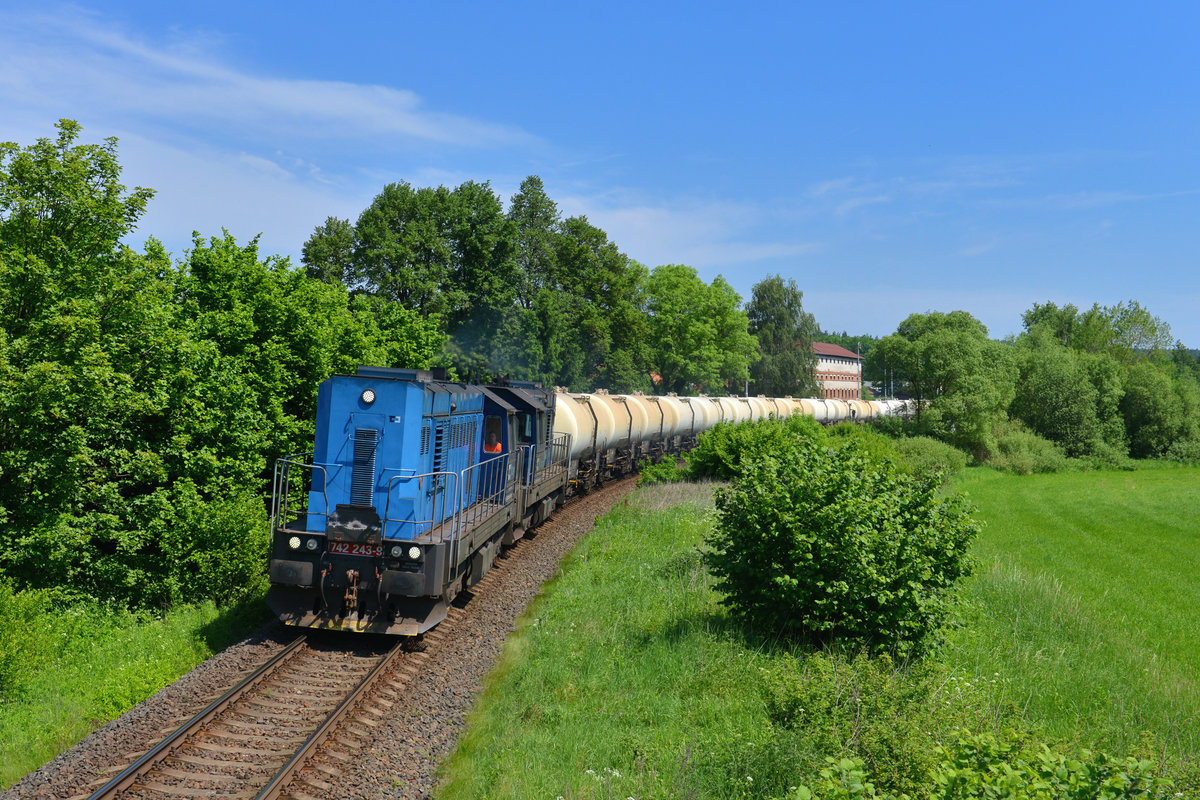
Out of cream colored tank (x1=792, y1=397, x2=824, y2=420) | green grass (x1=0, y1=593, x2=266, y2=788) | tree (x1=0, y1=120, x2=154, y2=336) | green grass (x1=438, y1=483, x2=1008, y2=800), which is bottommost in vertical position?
green grass (x1=0, y1=593, x2=266, y2=788)

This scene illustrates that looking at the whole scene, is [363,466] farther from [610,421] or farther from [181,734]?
[610,421]

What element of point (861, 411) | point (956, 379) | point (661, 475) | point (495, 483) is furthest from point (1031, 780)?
point (861, 411)

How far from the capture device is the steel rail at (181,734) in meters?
6.49

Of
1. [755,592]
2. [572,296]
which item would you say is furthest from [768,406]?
[755,592]

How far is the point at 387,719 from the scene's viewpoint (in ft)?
27.5

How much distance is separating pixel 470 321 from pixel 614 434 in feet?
80.9

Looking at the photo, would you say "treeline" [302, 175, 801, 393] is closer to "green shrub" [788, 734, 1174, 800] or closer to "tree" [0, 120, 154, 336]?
"tree" [0, 120, 154, 336]

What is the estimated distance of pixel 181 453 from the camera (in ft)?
45.4

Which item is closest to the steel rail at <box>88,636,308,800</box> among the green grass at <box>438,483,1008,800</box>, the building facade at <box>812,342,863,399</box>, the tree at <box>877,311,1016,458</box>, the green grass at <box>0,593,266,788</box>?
the green grass at <box>0,593,266,788</box>

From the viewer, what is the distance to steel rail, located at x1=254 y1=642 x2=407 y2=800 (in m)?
6.61

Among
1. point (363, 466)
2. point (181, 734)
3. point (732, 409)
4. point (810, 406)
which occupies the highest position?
point (810, 406)

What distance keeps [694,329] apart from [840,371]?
259 ft

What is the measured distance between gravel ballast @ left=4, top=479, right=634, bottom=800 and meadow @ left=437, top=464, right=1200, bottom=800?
1.09 ft

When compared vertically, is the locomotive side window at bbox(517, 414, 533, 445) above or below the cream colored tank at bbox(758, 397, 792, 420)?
below
